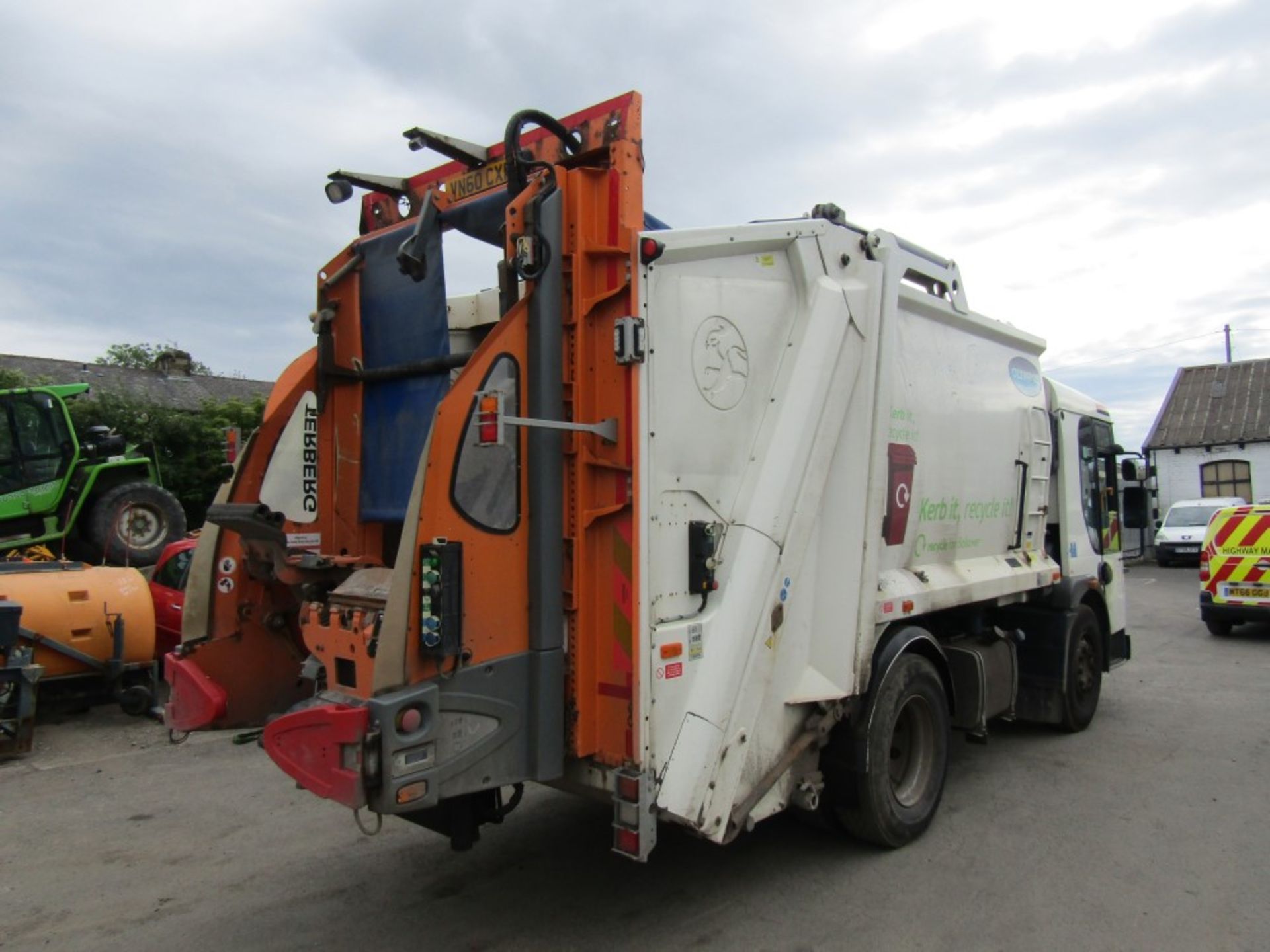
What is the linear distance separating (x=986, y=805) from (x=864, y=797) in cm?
145

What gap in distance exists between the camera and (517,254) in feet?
11.0

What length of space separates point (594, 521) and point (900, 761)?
8.25 ft

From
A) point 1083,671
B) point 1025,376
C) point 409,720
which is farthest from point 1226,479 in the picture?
point 409,720

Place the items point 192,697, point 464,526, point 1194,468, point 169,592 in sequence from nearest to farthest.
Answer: point 464,526 → point 192,697 → point 169,592 → point 1194,468

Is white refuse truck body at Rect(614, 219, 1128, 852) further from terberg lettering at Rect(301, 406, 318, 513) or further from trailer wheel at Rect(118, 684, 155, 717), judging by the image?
trailer wheel at Rect(118, 684, 155, 717)

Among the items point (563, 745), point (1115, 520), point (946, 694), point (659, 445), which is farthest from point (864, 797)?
point (1115, 520)

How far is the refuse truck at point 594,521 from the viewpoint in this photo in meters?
3.17

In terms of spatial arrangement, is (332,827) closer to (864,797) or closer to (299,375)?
(299,375)

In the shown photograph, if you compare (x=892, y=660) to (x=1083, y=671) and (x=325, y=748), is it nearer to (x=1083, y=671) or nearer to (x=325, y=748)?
(x=325, y=748)

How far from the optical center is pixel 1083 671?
688 cm

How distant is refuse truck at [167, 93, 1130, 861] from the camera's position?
3.17m

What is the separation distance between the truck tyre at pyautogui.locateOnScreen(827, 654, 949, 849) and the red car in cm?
654

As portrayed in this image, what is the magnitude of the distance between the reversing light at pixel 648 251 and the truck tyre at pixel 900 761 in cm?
236

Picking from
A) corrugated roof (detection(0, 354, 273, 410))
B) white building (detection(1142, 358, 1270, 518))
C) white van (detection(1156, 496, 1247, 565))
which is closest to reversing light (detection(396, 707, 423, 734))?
white van (detection(1156, 496, 1247, 565))
